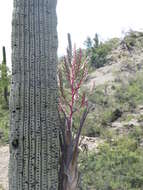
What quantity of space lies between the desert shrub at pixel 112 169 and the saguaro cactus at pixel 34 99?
3.34m

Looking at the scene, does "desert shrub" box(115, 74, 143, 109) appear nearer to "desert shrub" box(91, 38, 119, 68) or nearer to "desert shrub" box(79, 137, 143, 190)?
"desert shrub" box(79, 137, 143, 190)

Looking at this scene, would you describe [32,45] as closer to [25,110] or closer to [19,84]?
[19,84]

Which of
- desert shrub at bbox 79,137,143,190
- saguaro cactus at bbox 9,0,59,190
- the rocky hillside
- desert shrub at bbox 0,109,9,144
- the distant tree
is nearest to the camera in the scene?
saguaro cactus at bbox 9,0,59,190

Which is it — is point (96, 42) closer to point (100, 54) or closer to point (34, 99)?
point (100, 54)

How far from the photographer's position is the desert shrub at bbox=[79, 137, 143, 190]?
5904 mm

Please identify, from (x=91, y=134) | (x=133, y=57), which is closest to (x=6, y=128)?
(x=91, y=134)

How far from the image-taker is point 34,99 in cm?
247

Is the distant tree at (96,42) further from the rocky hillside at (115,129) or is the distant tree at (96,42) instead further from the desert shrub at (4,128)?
the desert shrub at (4,128)

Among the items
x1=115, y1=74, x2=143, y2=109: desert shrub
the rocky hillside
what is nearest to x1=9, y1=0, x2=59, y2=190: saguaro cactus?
the rocky hillside

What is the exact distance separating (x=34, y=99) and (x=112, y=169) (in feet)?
13.9

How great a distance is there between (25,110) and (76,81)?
0.61 meters

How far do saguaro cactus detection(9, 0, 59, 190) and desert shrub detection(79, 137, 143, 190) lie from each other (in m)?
3.34

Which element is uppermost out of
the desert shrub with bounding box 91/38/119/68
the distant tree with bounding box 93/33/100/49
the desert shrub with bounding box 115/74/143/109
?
the distant tree with bounding box 93/33/100/49

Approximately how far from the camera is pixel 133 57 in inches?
722
